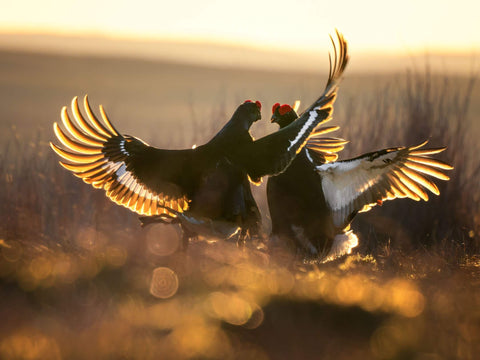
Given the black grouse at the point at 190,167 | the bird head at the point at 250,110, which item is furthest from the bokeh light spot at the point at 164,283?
the bird head at the point at 250,110

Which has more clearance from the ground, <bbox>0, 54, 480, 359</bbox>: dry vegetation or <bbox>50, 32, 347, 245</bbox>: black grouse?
<bbox>50, 32, 347, 245</bbox>: black grouse

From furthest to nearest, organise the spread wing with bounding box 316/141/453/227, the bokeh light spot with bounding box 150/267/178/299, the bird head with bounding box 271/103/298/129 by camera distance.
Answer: the bird head with bounding box 271/103/298/129 < the spread wing with bounding box 316/141/453/227 < the bokeh light spot with bounding box 150/267/178/299

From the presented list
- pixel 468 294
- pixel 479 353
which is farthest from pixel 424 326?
pixel 468 294

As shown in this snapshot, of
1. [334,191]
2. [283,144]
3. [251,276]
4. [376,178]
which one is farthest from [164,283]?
[376,178]

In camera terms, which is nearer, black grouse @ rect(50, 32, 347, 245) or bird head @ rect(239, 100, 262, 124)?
black grouse @ rect(50, 32, 347, 245)

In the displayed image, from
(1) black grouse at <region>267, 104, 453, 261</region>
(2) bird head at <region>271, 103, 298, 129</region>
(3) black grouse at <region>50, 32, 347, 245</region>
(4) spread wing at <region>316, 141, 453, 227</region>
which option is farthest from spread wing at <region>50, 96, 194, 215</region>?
(4) spread wing at <region>316, 141, 453, 227</region>

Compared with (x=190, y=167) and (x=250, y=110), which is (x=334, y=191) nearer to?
(x=250, y=110)

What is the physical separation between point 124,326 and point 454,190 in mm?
3742

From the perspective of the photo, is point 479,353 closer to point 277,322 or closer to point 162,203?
point 277,322

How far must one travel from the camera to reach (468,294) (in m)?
3.89

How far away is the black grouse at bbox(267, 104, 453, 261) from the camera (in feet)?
15.1

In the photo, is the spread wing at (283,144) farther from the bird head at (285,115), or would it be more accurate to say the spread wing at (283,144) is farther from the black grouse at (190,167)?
the bird head at (285,115)

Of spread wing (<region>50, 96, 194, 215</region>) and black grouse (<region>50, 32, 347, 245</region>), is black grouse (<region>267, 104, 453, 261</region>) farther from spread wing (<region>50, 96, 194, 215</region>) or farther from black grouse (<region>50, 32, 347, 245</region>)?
spread wing (<region>50, 96, 194, 215</region>)

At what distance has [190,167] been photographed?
438 cm
